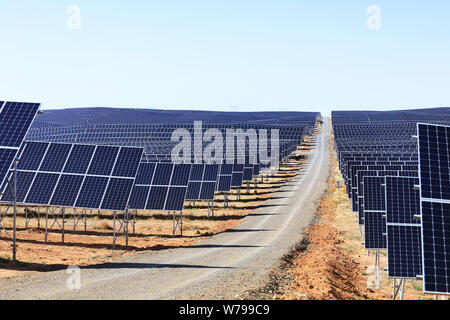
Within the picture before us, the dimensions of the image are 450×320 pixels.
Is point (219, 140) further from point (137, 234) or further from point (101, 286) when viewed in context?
point (101, 286)

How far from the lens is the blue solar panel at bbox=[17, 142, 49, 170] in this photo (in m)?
33.8

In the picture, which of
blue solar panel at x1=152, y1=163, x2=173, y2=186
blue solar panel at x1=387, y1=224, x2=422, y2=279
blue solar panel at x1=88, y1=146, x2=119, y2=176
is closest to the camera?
blue solar panel at x1=387, y1=224, x2=422, y2=279

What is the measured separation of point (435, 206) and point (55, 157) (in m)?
24.9

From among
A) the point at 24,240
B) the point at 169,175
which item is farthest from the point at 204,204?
the point at 24,240

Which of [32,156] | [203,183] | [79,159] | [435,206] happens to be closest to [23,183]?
[32,156]

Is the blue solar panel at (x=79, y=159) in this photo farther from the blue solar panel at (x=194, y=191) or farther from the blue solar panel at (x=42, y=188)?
the blue solar panel at (x=194, y=191)

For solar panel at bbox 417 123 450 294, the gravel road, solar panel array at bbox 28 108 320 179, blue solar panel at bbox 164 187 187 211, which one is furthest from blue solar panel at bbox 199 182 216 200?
solar panel at bbox 417 123 450 294

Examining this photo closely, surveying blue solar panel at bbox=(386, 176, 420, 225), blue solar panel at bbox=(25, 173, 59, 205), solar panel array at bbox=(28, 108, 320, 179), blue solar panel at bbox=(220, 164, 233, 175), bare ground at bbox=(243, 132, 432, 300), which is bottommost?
bare ground at bbox=(243, 132, 432, 300)

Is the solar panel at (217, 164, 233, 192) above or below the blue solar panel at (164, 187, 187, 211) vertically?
above

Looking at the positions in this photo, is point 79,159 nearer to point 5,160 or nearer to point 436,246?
point 5,160

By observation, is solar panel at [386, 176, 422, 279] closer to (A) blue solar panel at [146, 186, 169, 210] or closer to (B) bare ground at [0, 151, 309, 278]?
(B) bare ground at [0, 151, 309, 278]

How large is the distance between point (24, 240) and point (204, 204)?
27542mm

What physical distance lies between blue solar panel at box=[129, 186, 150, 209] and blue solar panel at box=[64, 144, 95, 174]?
4.06 m

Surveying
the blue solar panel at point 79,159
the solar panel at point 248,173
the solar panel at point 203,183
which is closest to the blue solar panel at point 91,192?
the blue solar panel at point 79,159
